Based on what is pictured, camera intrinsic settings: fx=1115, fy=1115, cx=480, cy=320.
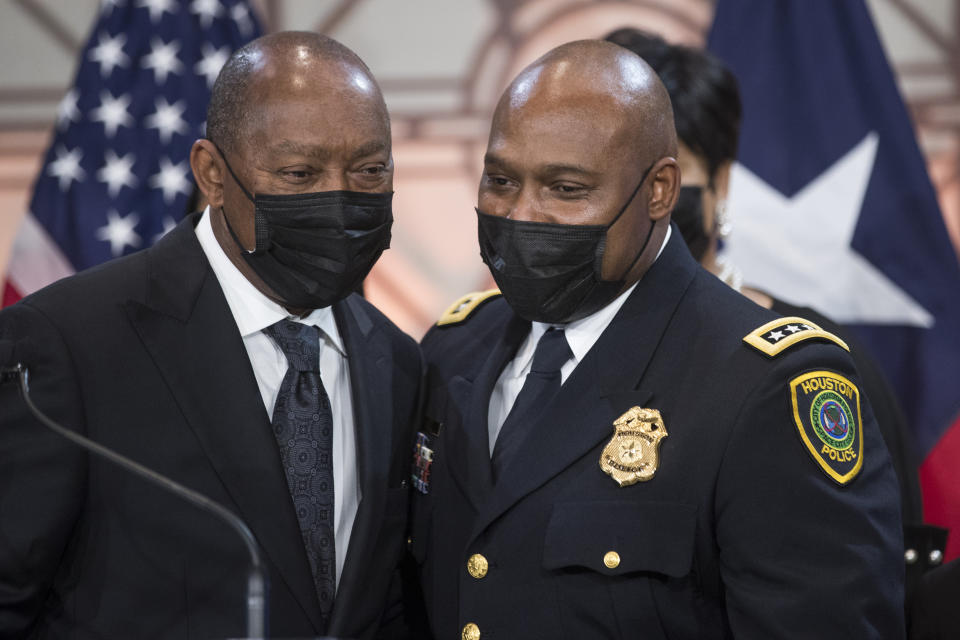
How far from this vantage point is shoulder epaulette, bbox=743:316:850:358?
204cm

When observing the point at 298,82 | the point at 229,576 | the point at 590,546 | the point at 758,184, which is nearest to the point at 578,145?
the point at 298,82

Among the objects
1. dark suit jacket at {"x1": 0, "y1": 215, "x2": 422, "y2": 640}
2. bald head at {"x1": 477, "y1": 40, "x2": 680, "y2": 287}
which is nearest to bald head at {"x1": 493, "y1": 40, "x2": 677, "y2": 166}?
bald head at {"x1": 477, "y1": 40, "x2": 680, "y2": 287}

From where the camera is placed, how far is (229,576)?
2.06 meters

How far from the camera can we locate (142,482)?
206 cm

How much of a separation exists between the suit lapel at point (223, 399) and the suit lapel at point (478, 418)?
1.17 feet

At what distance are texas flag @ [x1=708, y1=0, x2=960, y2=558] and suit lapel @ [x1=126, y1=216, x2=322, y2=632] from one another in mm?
2406

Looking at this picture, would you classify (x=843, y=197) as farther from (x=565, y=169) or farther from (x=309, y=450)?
(x=309, y=450)

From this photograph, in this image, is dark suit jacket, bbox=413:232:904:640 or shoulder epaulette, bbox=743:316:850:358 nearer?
dark suit jacket, bbox=413:232:904:640

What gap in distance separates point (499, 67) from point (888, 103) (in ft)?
4.92

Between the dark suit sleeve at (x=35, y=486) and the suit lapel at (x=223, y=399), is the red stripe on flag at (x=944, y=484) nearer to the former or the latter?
the suit lapel at (x=223, y=399)

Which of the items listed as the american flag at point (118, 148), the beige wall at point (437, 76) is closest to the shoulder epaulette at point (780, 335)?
the beige wall at point (437, 76)

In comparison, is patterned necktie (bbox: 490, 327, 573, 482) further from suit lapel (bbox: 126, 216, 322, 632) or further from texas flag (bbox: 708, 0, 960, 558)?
texas flag (bbox: 708, 0, 960, 558)

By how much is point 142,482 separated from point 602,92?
1.14 m

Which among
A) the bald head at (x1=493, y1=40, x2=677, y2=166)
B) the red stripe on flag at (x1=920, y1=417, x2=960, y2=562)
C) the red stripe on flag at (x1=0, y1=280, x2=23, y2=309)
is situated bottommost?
the red stripe on flag at (x1=920, y1=417, x2=960, y2=562)
